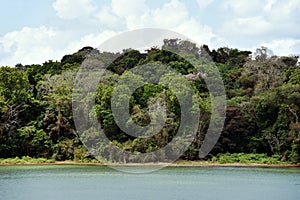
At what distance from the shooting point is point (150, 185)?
18391 mm

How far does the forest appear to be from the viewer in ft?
92.8

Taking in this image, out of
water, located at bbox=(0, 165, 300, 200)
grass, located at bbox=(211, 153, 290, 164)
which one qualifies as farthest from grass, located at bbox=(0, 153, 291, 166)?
water, located at bbox=(0, 165, 300, 200)

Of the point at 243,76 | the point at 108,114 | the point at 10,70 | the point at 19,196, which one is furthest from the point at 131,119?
the point at 19,196

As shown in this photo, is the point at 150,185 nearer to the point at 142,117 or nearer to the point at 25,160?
the point at 142,117

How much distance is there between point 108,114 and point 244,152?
780 cm

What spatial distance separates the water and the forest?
471 cm

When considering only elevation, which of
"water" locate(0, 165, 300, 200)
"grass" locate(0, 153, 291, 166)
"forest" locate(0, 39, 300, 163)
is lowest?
"water" locate(0, 165, 300, 200)

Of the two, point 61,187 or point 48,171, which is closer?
point 61,187

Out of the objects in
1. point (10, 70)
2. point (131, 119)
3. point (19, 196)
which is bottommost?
point (19, 196)

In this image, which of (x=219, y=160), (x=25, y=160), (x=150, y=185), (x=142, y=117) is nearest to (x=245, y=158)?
(x=219, y=160)

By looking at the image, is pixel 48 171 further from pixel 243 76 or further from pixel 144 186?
pixel 243 76

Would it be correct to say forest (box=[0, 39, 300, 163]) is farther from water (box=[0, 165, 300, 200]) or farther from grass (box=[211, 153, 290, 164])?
water (box=[0, 165, 300, 200])

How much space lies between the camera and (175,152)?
28.4 m

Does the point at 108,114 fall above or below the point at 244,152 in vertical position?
above
